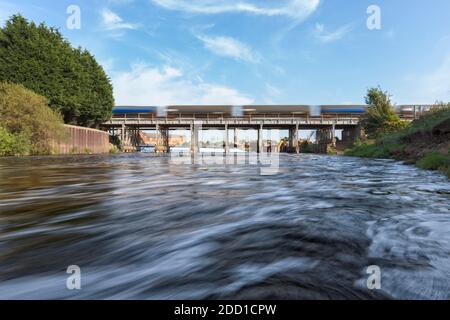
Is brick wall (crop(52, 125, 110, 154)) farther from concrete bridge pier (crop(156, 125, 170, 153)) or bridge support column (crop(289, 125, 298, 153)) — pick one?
bridge support column (crop(289, 125, 298, 153))

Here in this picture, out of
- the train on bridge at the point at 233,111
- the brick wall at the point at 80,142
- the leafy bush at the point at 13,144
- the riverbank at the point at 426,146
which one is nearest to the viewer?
the riverbank at the point at 426,146

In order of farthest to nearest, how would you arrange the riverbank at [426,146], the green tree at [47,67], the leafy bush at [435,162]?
the green tree at [47,67], the riverbank at [426,146], the leafy bush at [435,162]

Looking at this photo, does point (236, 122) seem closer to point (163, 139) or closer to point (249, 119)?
point (249, 119)

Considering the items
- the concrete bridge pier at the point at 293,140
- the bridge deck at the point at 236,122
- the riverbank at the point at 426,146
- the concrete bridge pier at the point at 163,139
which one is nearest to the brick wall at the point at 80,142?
the bridge deck at the point at 236,122

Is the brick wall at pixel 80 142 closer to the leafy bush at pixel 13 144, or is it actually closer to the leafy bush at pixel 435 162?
the leafy bush at pixel 13 144

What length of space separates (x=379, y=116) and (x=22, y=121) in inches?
1028

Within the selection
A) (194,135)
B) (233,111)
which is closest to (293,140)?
(233,111)

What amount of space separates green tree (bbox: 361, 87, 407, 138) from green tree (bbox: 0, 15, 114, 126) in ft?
86.5

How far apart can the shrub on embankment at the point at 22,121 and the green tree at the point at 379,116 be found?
2438 centimetres

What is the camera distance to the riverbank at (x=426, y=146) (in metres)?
9.41

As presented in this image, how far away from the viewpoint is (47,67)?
3017 cm

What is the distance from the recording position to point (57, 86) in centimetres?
3086

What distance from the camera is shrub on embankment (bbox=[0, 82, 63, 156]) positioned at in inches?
891
